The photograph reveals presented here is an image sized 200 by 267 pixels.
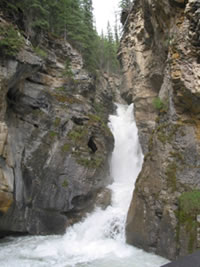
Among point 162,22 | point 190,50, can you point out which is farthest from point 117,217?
point 162,22

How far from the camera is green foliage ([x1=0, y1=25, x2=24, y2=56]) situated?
10.8 meters

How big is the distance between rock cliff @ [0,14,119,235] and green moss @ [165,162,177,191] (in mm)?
5069

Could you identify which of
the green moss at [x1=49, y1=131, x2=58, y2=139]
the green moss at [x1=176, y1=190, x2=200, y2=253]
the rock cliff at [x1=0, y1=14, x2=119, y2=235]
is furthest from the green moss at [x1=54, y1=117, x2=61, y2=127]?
the green moss at [x1=176, y1=190, x2=200, y2=253]

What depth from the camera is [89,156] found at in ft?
43.6

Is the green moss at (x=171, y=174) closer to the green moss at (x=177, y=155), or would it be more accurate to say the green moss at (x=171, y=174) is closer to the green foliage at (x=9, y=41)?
the green moss at (x=177, y=155)

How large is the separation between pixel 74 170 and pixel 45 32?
42.6 ft

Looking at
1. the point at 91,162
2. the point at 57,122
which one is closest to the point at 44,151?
the point at 57,122

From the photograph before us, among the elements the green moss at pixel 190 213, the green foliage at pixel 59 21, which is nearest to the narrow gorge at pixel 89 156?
the green moss at pixel 190 213

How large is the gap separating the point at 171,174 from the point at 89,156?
5822mm

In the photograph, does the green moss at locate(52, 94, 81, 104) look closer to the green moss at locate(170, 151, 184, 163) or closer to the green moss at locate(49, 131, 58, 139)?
the green moss at locate(49, 131, 58, 139)

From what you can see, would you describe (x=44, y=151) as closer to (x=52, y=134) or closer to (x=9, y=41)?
(x=52, y=134)

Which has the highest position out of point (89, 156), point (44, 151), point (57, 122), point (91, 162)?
point (57, 122)

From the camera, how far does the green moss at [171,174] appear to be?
8768mm

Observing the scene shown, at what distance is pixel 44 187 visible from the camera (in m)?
11.8
